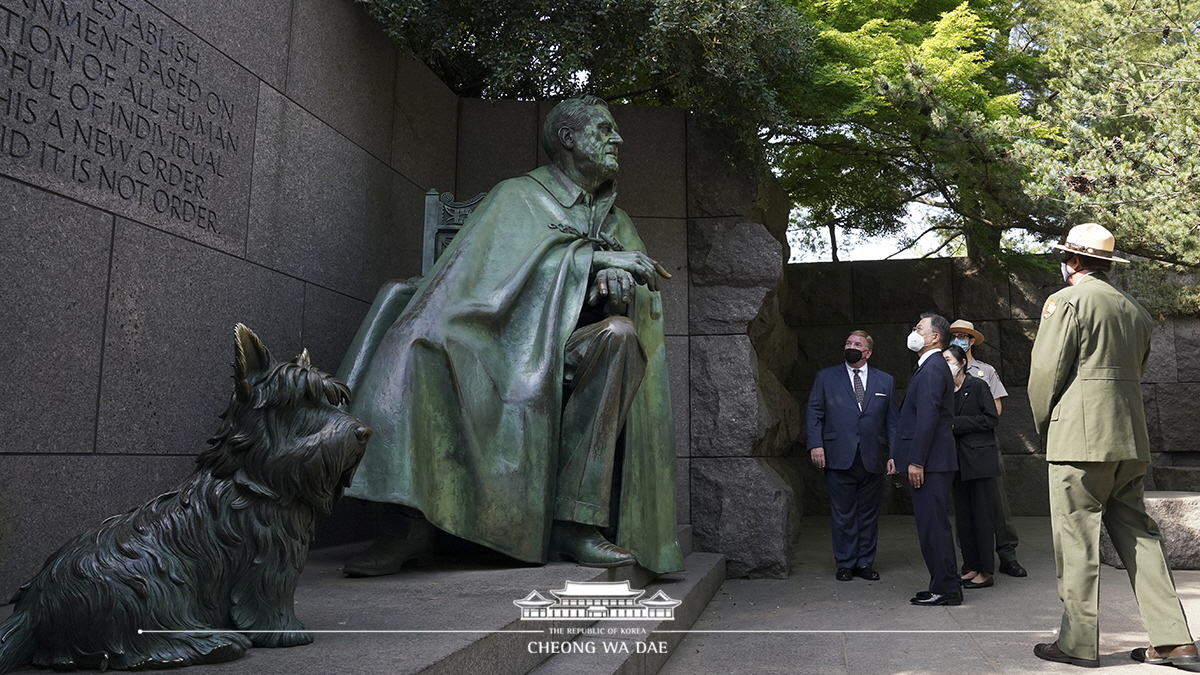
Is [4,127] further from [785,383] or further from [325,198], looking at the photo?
[785,383]

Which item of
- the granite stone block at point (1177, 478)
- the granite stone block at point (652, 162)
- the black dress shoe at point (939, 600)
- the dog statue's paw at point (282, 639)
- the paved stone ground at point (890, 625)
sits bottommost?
the paved stone ground at point (890, 625)

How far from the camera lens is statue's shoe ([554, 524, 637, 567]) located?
155 inches

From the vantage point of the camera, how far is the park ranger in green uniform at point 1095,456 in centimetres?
386

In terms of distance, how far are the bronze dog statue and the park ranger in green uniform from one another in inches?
120

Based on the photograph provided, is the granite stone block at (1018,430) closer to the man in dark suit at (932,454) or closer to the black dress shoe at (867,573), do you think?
the black dress shoe at (867,573)

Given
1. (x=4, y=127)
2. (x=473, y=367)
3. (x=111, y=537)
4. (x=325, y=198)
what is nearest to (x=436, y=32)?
(x=325, y=198)

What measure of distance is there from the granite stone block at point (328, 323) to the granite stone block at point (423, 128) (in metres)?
1.08

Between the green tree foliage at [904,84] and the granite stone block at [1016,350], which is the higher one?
the green tree foliage at [904,84]

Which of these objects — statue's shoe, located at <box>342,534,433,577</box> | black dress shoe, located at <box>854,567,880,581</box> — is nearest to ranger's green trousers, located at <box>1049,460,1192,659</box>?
black dress shoe, located at <box>854,567,880,581</box>

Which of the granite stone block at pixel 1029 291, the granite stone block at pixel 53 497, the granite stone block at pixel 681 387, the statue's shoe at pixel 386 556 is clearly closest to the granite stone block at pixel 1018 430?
the granite stone block at pixel 1029 291

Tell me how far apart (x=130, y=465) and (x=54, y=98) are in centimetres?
134

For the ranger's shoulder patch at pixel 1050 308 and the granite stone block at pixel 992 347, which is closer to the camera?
the ranger's shoulder patch at pixel 1050 308

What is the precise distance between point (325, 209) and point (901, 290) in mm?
7350

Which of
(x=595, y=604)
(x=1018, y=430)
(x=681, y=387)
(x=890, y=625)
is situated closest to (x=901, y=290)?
(x=1018, y=430)
